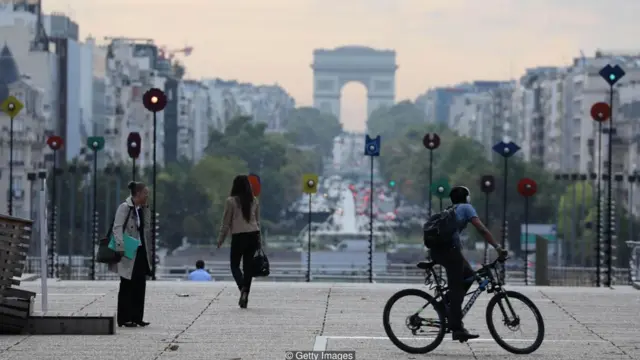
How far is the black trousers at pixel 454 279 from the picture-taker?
60.8 feet

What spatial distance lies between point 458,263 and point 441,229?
38 cm

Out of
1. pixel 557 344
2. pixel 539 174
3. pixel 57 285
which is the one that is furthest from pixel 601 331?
pixel 539 174

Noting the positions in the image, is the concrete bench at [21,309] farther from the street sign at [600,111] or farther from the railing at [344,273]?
the railing at [344,273]

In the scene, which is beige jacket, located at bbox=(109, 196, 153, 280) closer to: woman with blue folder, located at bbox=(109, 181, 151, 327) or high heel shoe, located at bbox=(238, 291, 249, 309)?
woman with blue folder, located at bbox=(109, 181, 151, 327)

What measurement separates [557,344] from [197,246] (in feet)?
288

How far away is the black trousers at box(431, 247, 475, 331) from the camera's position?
1855cm

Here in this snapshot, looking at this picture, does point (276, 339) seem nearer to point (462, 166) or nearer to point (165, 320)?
point (165, 320)

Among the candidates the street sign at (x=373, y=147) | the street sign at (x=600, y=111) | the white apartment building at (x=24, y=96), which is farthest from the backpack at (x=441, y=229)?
the white apartment building at (x=24, y=96)

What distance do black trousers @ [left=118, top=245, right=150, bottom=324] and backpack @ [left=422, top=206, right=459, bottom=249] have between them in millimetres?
4125

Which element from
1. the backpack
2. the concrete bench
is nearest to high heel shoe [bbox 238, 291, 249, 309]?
the concrete bench

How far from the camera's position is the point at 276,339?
1978 centimetres

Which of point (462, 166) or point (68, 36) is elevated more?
point (68, 36)

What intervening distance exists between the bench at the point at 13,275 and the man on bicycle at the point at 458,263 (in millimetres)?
4138

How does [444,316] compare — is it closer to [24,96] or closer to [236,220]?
[236,220]
